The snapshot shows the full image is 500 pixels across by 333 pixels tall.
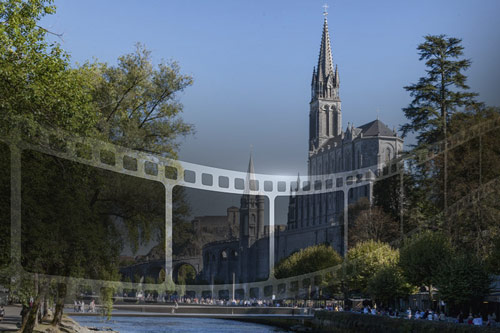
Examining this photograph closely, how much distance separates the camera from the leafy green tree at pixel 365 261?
44.9m

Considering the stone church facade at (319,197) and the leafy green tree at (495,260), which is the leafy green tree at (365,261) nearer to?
the leafy green tree at (495,260)

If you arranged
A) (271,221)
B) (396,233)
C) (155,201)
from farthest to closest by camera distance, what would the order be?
(271,221)
(396,233)
(155,201)

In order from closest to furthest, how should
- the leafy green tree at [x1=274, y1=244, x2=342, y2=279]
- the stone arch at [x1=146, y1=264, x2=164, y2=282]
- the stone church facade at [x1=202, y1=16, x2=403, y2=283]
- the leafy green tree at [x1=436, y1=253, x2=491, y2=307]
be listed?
the stone arch at [x1=146, y1=264, x2=164, y2=282] → the leafy green tree at [x1=436, y1=253, x2=491, y2=307] → the leafy green tree at [x1=274, y1=244, x2=342, y2=279] → the stone church facade at [x1=202, y1=16, x2=403, y2=283]

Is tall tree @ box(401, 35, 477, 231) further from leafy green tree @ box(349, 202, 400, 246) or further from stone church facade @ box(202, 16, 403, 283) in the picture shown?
stone church facade @ box(202, 16, 403, 283)

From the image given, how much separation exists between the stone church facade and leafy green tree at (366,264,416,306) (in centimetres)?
3823

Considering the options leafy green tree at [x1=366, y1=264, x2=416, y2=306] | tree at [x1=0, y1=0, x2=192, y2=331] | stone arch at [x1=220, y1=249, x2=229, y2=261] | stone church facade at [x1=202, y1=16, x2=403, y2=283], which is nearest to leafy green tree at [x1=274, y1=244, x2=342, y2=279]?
stone church facade at [x1=202, y1=16, x2=403, y2=283]

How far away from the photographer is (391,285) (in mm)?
39000

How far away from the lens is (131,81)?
22312 mm

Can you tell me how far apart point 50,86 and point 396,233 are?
32350 mm

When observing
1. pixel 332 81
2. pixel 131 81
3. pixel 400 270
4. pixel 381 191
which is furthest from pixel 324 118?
pixel 131 81

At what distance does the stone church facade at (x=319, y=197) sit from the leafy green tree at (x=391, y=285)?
38226mm

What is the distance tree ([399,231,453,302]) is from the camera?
3281cm

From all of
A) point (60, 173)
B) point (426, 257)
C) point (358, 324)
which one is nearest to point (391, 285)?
point (358, 324)

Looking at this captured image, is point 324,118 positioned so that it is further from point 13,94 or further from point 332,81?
point 13,94
